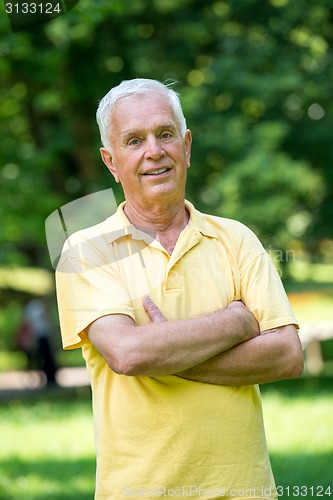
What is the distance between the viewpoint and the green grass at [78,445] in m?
7.25

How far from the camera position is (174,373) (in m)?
2.65

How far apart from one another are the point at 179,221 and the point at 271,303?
1.28 ft

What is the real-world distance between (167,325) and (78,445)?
7.13 metres

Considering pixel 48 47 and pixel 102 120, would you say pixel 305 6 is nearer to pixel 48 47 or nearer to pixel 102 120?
pixel 48 47

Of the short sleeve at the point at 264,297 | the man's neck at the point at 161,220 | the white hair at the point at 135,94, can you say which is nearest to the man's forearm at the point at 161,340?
the short sleeve at the point at 264,297

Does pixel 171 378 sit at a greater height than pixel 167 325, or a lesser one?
lesser

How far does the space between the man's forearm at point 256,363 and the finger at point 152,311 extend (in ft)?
0.57

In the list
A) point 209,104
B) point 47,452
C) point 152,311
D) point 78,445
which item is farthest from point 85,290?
point 209,104

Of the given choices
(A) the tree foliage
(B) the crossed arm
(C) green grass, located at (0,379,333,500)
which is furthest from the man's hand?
(A) the tree foliage

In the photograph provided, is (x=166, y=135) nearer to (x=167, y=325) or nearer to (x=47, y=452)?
(x=167, y=325)

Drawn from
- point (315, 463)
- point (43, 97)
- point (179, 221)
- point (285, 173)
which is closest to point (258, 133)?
point (285, 173)

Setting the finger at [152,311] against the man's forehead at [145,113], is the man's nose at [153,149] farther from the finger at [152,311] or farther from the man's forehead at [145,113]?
the finger at [152,311]

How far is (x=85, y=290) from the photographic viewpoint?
2.79 metres

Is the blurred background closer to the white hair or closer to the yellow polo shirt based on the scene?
the yellow polo shirt
